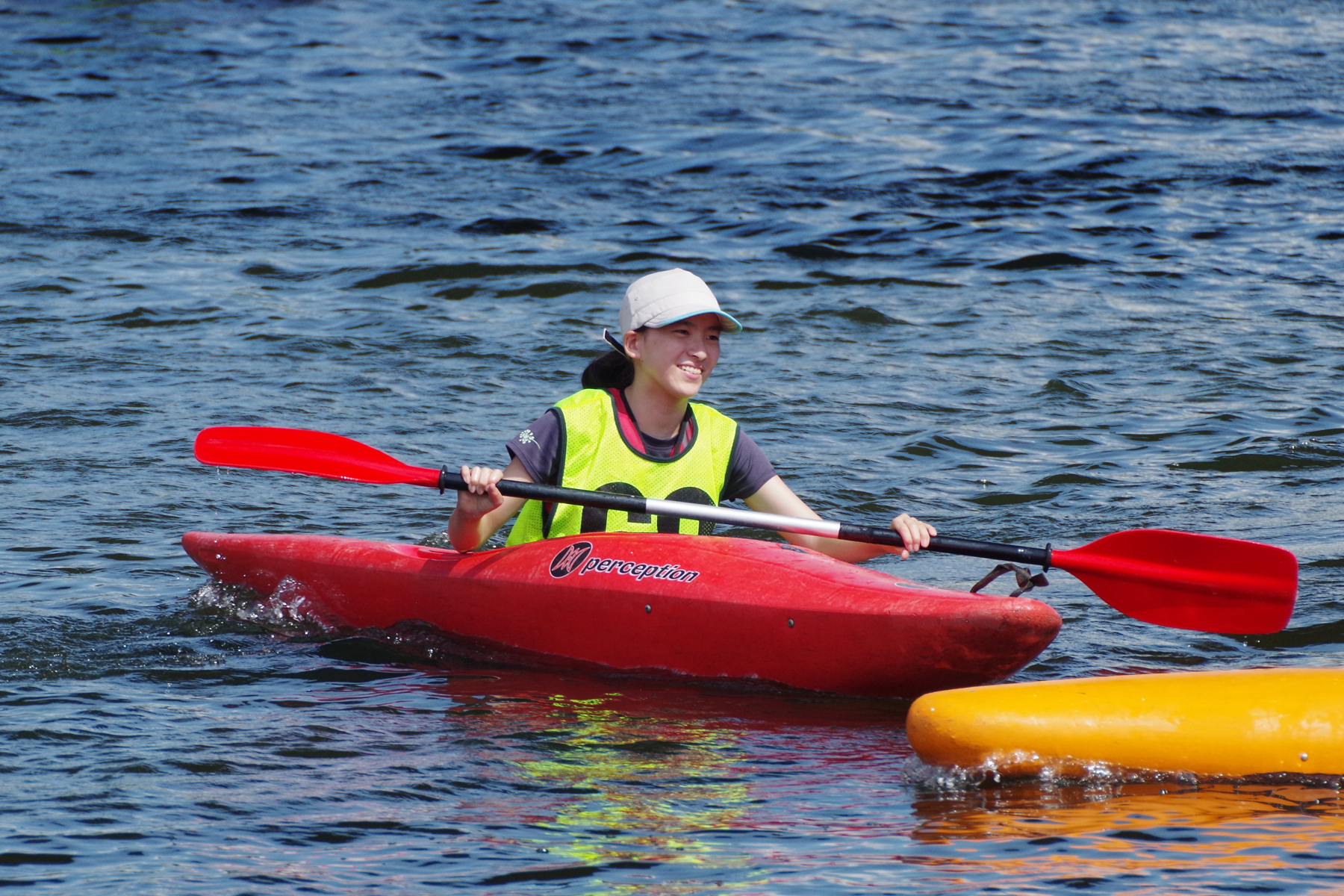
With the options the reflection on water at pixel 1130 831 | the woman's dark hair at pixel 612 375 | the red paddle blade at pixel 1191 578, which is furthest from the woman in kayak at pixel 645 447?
the reflection on water at pixel 1130 831

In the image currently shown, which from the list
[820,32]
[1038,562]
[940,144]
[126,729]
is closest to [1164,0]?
[820,32]

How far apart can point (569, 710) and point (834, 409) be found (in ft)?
13.0

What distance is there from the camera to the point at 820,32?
59.2 ft

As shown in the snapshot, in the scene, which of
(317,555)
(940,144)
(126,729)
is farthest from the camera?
(940,144)

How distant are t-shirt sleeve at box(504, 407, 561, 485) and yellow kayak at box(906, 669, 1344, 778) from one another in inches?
58.3

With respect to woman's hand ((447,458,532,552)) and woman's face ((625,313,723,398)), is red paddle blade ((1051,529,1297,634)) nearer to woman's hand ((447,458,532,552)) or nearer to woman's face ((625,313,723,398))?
woman's face ((625,313,723,398))

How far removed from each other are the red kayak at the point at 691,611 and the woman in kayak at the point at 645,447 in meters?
0.17

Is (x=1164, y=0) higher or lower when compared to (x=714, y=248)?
higher

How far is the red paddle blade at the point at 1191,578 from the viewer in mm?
4145

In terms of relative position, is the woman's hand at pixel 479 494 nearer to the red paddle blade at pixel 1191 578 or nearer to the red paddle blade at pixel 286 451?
the red paddle blade at pixel 286 451

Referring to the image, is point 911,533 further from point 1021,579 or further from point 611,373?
point 611,373

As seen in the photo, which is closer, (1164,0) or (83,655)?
(83,655)

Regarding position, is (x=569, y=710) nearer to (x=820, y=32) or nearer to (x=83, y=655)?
(x=83, y=655)

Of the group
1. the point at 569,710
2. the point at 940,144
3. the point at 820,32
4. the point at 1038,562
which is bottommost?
the point at 569,710
